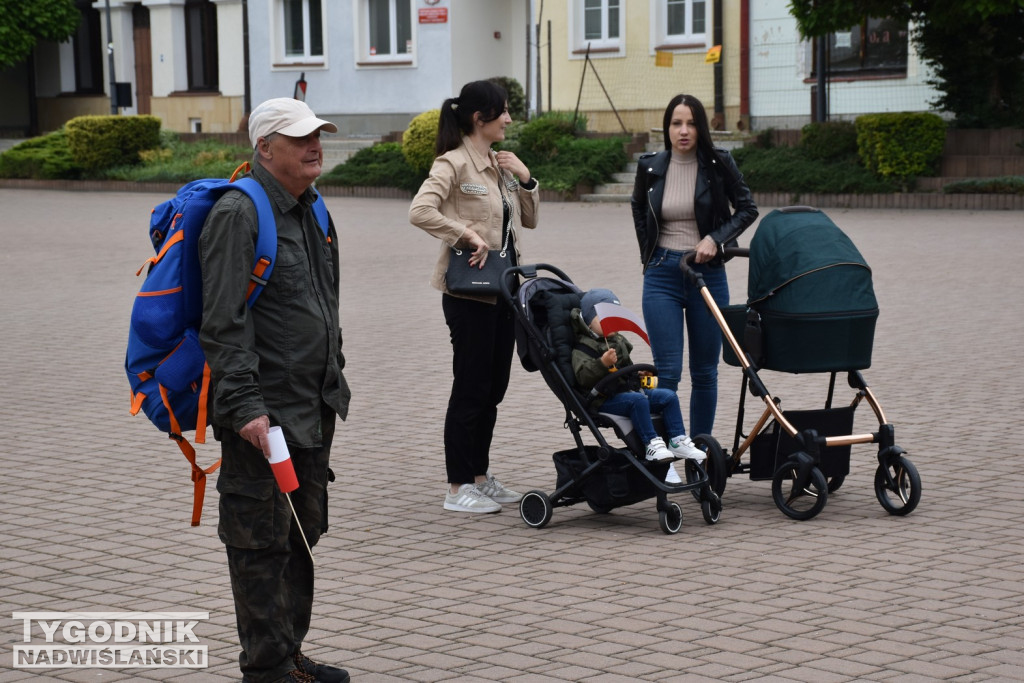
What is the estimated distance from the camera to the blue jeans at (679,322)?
285 inches

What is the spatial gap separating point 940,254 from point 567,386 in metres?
11.8

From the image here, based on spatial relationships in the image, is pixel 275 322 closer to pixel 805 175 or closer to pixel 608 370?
pixel 608 370

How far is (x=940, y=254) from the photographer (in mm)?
17094

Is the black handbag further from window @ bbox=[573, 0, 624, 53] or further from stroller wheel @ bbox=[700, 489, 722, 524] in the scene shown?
window @ bbox=[573, 0, 624, 53]

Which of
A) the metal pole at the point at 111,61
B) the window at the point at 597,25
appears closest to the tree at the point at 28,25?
the metal pole at the point at 111,61

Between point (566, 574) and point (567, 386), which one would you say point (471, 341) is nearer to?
point (567, 386)

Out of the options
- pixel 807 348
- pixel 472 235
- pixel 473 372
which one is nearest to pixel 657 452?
pixel 807 348

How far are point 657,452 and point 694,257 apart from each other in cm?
120

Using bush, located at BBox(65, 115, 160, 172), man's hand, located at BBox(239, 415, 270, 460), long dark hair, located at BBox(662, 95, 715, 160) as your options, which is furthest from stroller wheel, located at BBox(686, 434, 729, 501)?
bush, located at BBox(65, 115, 160, 172)

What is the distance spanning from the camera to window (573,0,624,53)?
32406 millimetres

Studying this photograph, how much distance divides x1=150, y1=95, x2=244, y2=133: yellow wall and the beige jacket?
32.3m

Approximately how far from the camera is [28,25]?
40.8 m

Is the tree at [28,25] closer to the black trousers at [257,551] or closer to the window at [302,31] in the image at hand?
the window at [302,31]

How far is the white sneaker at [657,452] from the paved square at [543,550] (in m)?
0.33
